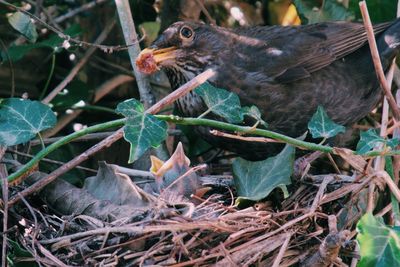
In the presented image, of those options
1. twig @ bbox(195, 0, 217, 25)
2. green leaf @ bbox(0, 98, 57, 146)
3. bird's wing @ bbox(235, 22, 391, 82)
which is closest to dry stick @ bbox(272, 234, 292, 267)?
green leaf @ bbox(0, 98, 57, 146)

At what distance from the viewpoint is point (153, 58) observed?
341 centimetres

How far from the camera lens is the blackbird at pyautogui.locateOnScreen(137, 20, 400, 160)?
356 centimetres

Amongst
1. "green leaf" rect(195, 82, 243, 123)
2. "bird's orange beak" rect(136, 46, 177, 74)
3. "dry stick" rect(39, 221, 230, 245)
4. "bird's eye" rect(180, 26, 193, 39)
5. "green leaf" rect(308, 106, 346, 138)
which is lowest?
"dry stick" rect(39, 221, 230, 245)

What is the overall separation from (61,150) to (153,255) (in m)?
1.30

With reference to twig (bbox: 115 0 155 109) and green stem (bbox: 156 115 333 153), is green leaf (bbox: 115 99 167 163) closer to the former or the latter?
green stem (bbox: 156 115 333 153)

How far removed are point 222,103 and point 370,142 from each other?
0.50 m

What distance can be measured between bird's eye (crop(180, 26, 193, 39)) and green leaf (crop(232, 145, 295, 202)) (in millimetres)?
862

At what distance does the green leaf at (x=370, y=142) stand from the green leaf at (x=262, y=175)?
0.28 m

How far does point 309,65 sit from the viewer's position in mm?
3680

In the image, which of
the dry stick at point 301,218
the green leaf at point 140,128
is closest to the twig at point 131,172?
the green leaf at point 140,128

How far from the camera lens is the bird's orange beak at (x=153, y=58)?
10.9ft

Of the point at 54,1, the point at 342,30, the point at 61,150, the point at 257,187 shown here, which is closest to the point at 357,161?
the point at 257,187

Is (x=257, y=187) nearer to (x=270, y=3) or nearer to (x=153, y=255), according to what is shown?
(x=153, y=255)

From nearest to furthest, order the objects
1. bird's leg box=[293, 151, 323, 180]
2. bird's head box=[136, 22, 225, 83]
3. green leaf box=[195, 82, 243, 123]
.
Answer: green leaf box=[195, 82, 243, 123] → bird's leg box=[293, 151, 323, 180] → bird's head box=[136, 22, 225, 83]
